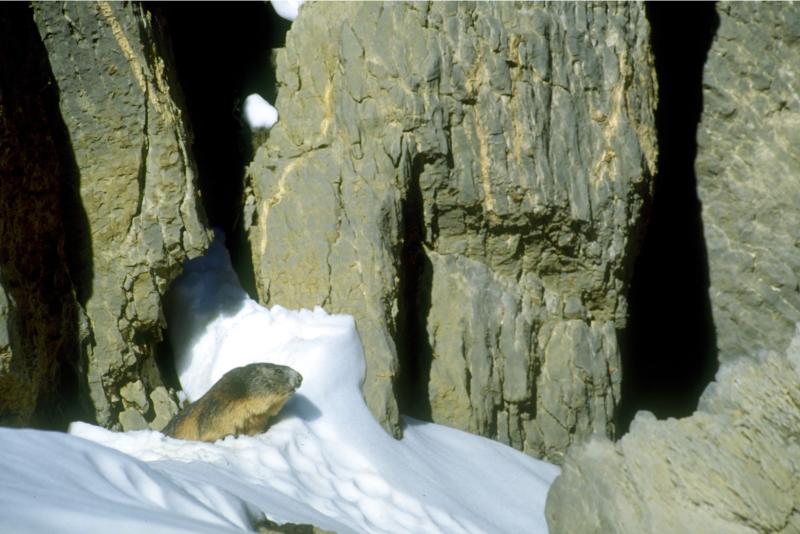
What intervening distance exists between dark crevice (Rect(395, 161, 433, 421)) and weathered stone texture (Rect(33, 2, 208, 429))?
1.49m

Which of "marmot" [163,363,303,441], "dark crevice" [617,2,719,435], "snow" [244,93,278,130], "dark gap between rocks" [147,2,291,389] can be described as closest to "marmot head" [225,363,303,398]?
"marmot" [163,363,303,441]

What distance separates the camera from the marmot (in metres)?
5.69

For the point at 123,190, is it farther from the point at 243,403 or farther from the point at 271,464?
the point at 271,464

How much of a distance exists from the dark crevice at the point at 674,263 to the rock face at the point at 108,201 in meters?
3.70

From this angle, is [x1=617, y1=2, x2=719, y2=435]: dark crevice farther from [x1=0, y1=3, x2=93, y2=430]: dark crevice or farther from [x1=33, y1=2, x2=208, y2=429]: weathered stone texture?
[x1=0, y1=3, x2=93, y2=430]: dark crevice

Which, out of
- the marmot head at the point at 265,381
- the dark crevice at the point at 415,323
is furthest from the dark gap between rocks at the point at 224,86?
the marmot head at the point at 265,381

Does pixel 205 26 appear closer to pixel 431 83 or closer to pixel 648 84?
pixel 431 83

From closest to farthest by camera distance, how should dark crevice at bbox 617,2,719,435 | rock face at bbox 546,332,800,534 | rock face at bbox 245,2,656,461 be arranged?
rock face at bbox 546,332,800,534 < rock face at bbox 245,2,656,461 < dark crevice at bbox 617,2,719,435

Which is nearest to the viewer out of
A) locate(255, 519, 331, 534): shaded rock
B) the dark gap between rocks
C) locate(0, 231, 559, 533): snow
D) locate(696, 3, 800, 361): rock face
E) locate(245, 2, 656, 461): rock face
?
locate(0, 231, 559, 533): snow

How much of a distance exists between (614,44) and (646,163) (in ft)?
2.78

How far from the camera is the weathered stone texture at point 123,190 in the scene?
6051 millimetres

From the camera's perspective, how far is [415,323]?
730cm

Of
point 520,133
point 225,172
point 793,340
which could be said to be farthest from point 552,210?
point 793,340

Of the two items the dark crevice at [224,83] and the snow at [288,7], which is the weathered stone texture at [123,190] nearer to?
the dark crevice at [224,83]
